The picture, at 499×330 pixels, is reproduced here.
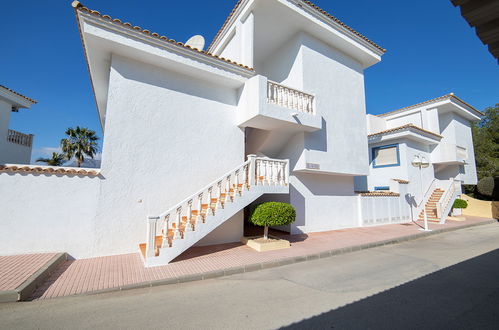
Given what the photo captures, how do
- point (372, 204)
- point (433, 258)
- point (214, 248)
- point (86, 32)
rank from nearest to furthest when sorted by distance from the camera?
1. point (86, 32)
2. point (433, 258)
3. point (214, 248)
4. point (372, 204)

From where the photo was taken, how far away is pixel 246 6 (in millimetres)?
8758

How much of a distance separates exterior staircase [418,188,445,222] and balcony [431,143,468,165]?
7.19 feet

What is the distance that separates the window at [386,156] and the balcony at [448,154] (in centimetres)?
435

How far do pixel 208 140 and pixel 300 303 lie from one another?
18.7ft

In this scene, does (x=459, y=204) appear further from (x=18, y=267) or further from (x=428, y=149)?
(x=18, y=267)

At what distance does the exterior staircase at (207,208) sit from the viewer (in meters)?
5.37

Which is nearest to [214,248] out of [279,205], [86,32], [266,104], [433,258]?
[279,205]

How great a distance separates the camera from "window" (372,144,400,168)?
14.6 metres

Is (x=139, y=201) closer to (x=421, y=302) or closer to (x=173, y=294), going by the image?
(x=173, y=294)

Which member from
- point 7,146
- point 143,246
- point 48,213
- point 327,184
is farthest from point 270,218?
point 7,146

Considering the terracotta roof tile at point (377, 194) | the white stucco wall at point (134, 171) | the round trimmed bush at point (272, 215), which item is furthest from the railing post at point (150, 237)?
the terracotta roof tile at point (377, 194)

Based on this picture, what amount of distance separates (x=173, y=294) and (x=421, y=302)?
4.25 metres

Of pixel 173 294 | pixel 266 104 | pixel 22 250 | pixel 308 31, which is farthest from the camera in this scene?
pixel 308 31

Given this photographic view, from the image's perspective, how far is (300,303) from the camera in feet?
12.0
